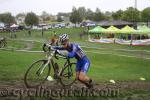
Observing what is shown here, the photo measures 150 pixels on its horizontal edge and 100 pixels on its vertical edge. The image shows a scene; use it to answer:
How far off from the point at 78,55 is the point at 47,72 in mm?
1235

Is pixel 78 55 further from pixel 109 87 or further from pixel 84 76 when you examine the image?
pixel 109 87

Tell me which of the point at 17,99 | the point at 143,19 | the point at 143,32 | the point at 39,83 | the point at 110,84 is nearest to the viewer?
the point at 17,99

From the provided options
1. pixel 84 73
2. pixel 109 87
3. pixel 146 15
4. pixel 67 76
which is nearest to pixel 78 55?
pixel 84 73

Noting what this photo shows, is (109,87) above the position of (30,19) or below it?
below

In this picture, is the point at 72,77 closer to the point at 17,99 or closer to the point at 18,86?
the point at 18,86

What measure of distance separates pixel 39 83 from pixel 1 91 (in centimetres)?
140

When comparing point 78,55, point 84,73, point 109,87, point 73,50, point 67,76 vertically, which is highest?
point 73,50

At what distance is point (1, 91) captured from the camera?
10.7 meters

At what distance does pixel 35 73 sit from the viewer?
11.3m

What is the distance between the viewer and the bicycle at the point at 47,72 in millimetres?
11203

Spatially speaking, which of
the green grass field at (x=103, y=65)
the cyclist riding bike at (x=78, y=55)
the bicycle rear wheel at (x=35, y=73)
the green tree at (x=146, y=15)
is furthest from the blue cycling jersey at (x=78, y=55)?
the green tree at (x=146, y=15)

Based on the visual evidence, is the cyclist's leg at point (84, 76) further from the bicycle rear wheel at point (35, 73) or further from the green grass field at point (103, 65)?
the green grass field at point (103, 65)

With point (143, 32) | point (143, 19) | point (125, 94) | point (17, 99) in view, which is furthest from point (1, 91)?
point (143, 19)

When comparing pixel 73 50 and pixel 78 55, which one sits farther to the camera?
pixel 78 55
